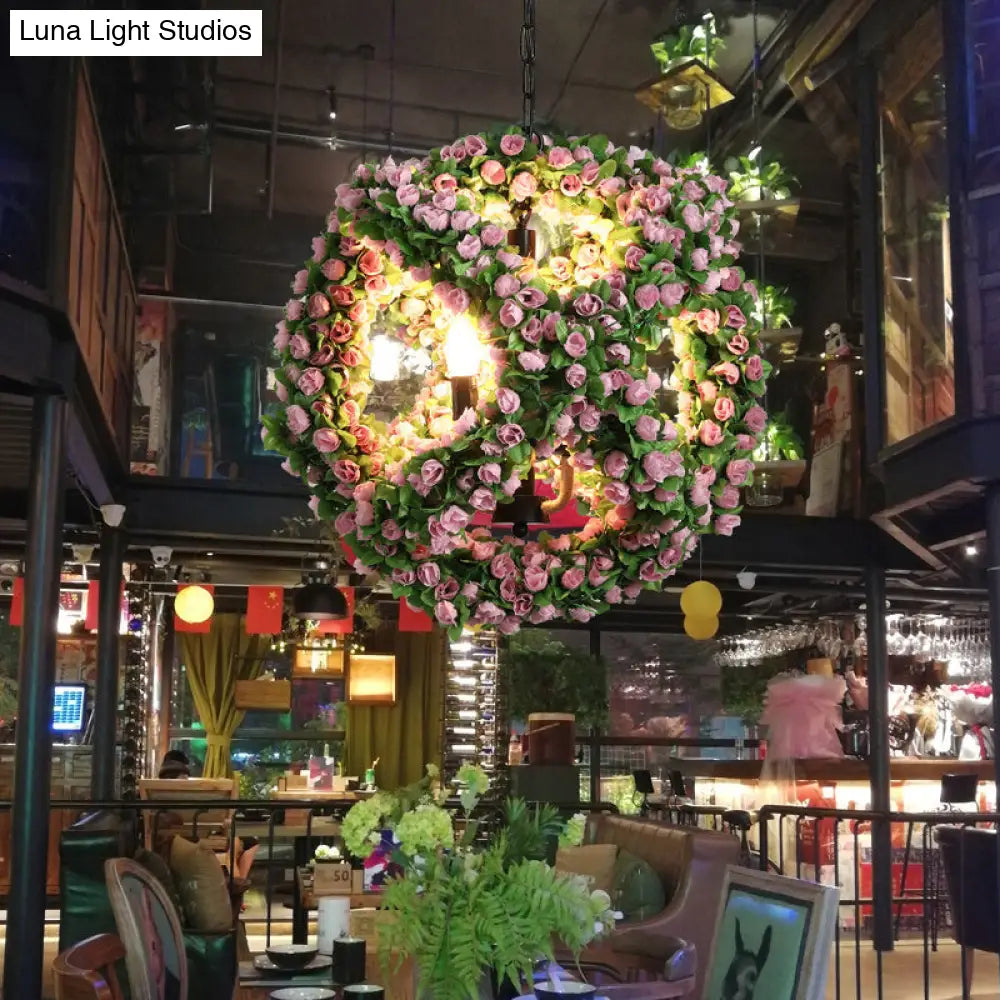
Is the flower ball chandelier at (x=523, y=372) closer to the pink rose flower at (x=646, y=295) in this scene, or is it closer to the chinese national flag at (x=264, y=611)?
the pink rose flower at (x=646, y=295)

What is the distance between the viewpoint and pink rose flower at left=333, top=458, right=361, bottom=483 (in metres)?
3.08

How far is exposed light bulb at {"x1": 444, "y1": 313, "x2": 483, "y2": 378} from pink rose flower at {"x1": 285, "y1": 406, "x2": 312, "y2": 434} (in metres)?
0.43

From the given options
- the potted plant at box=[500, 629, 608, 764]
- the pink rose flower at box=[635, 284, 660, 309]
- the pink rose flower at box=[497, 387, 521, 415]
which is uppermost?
the pink rose flower at box=[635, 284, 660, 309]

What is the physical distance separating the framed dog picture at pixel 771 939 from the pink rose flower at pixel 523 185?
1663mm

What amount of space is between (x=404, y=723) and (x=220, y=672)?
2.27 metres

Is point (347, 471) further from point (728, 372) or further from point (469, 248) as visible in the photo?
point (728, 372)

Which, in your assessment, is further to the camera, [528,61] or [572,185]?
[528,61]

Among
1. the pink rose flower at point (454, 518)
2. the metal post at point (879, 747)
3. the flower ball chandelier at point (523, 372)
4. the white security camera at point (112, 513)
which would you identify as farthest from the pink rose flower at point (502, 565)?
the metal post at point (879, 747)

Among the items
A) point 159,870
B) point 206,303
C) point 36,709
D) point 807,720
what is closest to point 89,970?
point 36,709

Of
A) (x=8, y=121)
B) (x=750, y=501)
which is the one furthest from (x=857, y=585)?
(x=8, y=121)

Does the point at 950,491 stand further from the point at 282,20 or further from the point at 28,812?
the point at 282,20

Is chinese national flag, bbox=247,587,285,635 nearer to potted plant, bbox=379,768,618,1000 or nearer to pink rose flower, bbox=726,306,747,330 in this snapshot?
pink rose flower, bbox=726,306,747,330

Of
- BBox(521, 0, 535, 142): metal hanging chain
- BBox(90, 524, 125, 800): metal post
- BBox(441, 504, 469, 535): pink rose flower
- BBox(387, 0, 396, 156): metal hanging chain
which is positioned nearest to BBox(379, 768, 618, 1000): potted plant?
BBox(441, 504, 469, 535): pink rose flower

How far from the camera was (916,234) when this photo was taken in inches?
288
